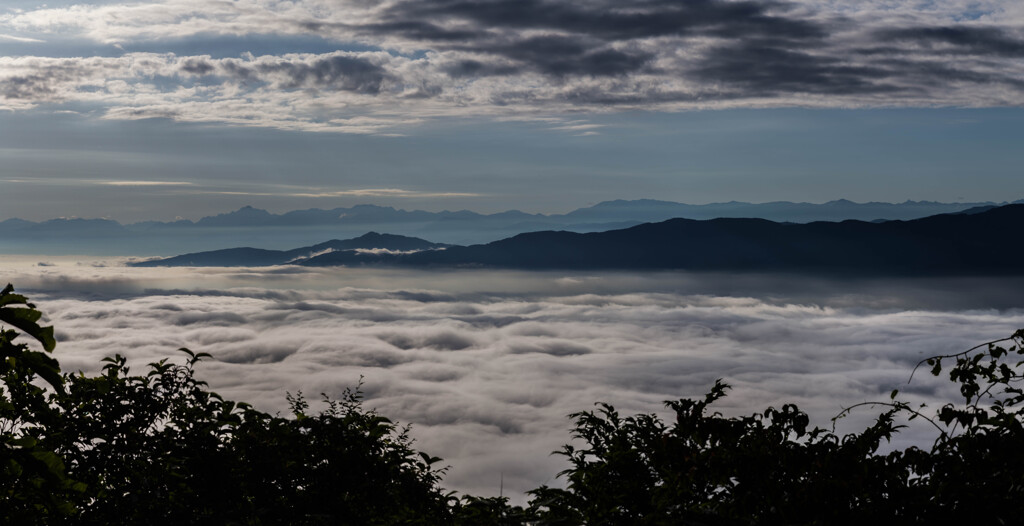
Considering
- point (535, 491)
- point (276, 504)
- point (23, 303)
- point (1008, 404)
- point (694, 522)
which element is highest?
point (23, 303)

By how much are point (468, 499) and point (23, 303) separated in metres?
9.78

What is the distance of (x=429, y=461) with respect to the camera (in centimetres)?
1698

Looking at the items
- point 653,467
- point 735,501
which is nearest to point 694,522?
point 735,501

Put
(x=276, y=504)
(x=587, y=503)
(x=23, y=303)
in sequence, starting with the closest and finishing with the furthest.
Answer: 1. (x=23, y=303)
2. (x=587, y=503)
3. (x=276, y=504)

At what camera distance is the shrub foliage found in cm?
936

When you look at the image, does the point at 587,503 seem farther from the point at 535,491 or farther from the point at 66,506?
the point at 66,506

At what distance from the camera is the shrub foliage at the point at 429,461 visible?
9359 millimetres

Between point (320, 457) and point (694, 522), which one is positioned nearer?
point (694, 522)

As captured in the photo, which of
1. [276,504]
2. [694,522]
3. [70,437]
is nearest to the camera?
[694,522]

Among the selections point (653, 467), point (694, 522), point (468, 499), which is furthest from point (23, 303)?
point (653, 467)

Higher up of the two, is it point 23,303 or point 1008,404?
point 23,303

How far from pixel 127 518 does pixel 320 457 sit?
14.0ft

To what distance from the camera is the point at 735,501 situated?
1002 cm

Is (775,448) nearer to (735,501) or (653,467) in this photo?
(735,501)
